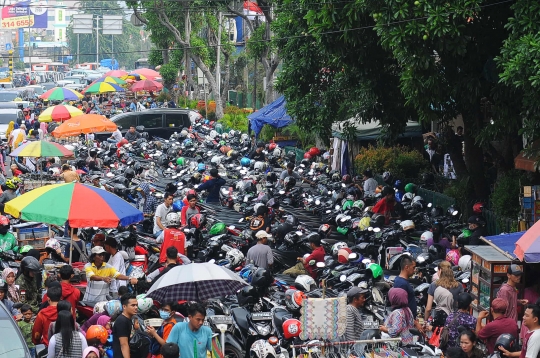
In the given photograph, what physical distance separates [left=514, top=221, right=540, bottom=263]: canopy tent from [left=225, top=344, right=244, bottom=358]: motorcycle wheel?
305cm

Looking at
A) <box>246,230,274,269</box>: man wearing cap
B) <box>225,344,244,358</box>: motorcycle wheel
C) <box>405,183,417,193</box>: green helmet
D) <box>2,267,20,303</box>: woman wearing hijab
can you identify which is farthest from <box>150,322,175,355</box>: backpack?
<box>405,183,417,193</box>: green helmet

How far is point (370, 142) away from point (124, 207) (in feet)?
45.1

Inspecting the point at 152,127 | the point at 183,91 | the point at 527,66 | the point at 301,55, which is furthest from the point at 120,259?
the point at 183,91

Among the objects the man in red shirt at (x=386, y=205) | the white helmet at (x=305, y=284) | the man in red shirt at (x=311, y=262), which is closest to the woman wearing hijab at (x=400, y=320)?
the white helmet at (x=305, y=284)

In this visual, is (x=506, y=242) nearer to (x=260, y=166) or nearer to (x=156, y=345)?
(x=156, y=345)

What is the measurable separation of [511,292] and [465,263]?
2369 mm

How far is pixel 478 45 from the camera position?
52.4ft

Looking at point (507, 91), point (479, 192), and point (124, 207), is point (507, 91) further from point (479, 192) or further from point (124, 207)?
point (124, 207)

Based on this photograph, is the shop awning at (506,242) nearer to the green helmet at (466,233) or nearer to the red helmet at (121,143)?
the green helmet at (466,233)

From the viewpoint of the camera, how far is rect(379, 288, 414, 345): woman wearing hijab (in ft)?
31.1

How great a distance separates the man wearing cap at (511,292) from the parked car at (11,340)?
479cm

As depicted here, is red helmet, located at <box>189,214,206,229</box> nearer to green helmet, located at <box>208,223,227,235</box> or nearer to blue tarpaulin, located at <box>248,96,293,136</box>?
green helmet, located at <box>208,223,227,235</box>

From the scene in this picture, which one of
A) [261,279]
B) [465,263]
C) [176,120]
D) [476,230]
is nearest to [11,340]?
[261,279]

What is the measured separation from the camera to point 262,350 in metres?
9.76
